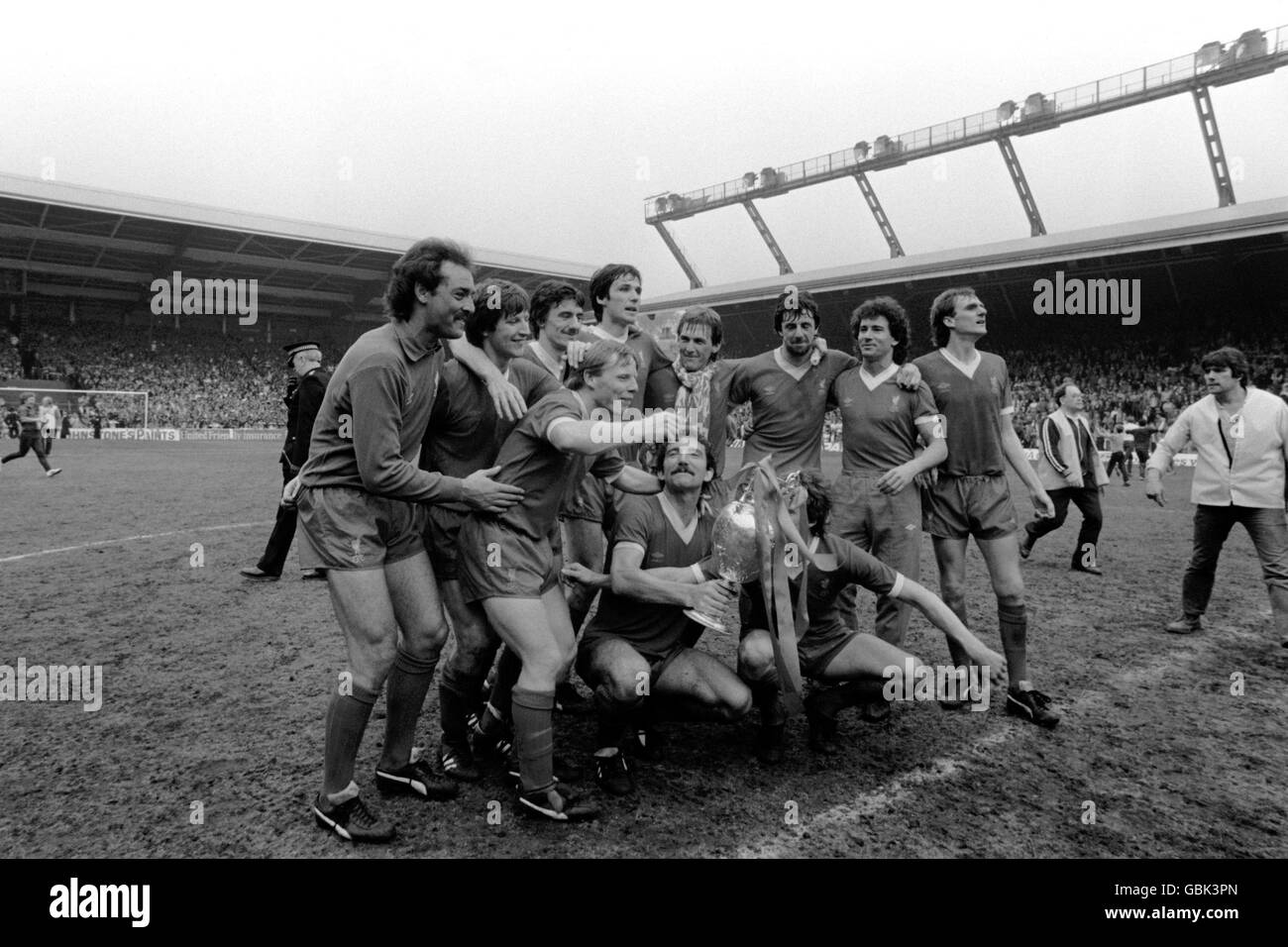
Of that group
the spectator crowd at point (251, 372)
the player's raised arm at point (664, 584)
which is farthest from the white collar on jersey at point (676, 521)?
the spectator crowd at point (251, 372)

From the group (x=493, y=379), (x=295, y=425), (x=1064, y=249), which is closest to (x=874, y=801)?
(x=493, y=379)

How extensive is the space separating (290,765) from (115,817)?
2.05 ft

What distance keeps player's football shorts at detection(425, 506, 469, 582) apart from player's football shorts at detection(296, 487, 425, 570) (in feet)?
0.92

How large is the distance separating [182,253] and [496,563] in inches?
1478

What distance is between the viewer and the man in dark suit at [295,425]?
6375 mm

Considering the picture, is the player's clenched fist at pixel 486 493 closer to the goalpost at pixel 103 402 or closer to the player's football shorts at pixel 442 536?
the player's football shorts at pixel 442 536

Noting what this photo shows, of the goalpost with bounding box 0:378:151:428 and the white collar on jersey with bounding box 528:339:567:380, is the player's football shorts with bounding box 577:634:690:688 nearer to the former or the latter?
the white collar on jersey with bounding box 528:339:567:380

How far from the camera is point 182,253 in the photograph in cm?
3381

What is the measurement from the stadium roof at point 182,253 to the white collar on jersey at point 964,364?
28124 mm

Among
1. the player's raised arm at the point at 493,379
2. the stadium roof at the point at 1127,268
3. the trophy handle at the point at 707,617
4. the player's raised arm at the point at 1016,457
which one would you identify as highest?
the stadium roof at the point at 1127,268

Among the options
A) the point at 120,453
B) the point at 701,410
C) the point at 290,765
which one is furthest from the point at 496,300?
the point at 120,453

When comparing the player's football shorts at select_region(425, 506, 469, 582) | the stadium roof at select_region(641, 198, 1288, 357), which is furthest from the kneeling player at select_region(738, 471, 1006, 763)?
the stadium roof at select_region(641, 198, 1288, 357)

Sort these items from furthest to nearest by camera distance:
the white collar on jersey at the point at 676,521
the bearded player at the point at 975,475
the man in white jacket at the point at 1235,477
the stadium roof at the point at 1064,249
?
the stadium roof at the point at 1064,249 < the man in white jacket at the point at 1235,477 < the bearded player at the point at 975,475 < the white collar on jersey at the point at 676,521

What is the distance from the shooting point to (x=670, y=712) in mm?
3363
